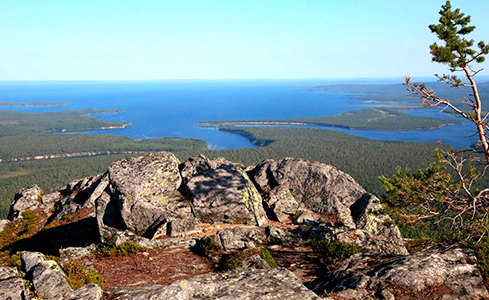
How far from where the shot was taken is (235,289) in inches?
397

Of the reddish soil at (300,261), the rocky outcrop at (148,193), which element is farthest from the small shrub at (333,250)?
the rocky outcrop at (148,193)

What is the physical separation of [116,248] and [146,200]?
5.44 m

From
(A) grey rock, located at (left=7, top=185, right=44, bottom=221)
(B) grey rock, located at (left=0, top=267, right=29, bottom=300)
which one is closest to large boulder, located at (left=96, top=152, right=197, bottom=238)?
(B) grey rock, located at (left=0, top=267, right=29, bottom=300)

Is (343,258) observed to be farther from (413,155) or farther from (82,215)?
(413,155)

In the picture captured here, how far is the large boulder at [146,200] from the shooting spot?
Answer: 22547 mm

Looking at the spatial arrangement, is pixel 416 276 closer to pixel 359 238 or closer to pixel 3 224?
pixel 359 238

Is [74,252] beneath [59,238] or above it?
above

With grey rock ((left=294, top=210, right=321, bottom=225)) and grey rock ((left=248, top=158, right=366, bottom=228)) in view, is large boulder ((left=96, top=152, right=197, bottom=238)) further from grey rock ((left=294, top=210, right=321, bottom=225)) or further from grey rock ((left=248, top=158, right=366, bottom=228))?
grey rock ((left=294, top=210, right=321, bottom=225))

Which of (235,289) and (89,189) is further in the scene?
(89,189)

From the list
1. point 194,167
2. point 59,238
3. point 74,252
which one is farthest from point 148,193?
point 59,238

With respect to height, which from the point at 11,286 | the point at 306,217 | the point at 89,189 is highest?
the point at 11,286

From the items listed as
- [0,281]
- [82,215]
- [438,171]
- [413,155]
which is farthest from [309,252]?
[413,155]

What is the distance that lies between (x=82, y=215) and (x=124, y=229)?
45.1 feet

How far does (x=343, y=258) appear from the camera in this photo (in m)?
17.2
